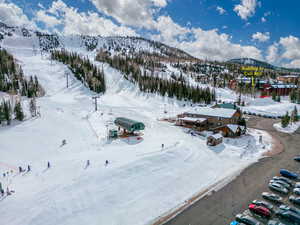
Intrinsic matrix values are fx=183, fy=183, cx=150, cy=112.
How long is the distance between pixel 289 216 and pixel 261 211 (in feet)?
7.18

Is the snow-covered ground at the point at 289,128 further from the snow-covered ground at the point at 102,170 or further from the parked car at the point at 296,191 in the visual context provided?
the parked car at the point at 296,191

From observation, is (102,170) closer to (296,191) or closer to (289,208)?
(289,208)

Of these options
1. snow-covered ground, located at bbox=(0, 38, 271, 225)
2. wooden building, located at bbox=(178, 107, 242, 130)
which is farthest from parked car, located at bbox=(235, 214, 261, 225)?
wooden building, located at bbox=(178, 107, 242, 130)

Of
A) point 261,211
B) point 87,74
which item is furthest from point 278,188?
point 87,74

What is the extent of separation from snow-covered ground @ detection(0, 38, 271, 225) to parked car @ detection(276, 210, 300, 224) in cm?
827

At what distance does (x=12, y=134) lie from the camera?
37.2 meters

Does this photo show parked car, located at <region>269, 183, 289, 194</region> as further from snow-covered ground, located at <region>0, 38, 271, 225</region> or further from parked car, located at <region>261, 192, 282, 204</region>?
snow-covered ground, located at <region>0, 38, 271, 225</region>

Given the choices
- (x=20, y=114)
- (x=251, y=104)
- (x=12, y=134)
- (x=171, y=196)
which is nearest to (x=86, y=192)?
(x=171, y=196)

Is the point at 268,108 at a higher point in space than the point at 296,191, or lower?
higher

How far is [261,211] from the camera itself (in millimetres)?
17625

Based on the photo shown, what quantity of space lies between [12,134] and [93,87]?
6333cm

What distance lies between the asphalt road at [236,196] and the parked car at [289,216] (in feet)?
10.0

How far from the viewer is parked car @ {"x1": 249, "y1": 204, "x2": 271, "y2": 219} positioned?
57.1 feet

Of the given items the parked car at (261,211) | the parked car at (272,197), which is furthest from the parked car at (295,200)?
the parked car at (261,211)
